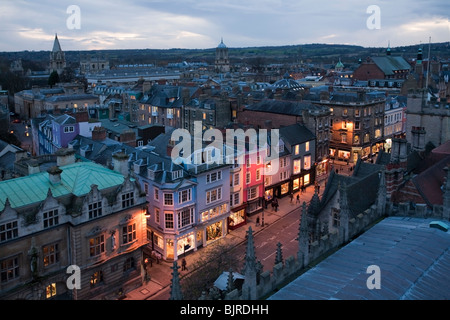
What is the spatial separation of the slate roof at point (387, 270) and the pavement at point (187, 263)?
55.8ft

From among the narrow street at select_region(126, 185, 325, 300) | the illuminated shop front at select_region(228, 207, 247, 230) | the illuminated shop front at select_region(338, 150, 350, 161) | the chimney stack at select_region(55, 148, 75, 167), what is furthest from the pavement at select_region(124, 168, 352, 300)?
the illuminated shop front at select_region(338, 150, 350, 161)

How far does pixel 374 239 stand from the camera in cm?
2256

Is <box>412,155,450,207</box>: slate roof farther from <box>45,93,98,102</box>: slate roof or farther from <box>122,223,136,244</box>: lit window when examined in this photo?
<box>45,93,98,102</box>: slate roof

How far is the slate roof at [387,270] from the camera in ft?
55.0

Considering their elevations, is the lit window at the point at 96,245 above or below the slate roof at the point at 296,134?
below

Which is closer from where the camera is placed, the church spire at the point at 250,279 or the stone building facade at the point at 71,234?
the church spire at the point at 250,279

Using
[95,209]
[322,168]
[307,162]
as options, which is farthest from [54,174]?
[322,168]

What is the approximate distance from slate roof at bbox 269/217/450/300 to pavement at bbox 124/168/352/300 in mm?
17017

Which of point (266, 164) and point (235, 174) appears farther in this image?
point (266, 164)

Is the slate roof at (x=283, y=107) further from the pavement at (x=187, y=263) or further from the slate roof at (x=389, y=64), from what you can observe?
the slate roof at (x=389, y=64)

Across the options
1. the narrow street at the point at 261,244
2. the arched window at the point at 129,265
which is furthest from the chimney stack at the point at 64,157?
the narrow street at the point at 261,244

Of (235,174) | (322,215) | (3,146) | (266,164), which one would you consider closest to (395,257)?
(322,215)

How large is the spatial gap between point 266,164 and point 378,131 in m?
33.0
